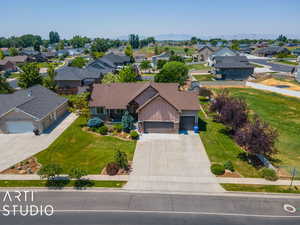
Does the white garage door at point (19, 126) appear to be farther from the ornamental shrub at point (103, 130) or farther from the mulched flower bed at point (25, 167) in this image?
the ornamental shrub at point (103, 130)

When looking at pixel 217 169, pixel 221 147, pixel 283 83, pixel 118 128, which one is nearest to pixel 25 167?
pixel 118 128

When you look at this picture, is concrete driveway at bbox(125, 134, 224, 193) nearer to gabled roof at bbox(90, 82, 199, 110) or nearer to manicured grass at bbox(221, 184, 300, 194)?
manicured grass at bbox(221, 184, 300, 194)

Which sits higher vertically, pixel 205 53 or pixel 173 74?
pixel 205 53

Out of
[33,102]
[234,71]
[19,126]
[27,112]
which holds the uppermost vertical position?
[234,71]

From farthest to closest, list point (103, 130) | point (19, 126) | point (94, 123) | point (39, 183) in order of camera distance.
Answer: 1. point (94, 123)
2. point (19, 126)
3. point (103, 130)
4. point (39, 183)

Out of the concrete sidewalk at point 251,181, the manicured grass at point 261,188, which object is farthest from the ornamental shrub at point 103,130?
the manicured grass at point 261,188

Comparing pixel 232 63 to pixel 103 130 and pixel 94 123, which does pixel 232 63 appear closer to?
pixel 94 123

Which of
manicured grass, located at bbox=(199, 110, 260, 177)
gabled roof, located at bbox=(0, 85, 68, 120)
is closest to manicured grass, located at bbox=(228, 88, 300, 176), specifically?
manicured grass, located at bbox=(199, 110, 260, 177)
